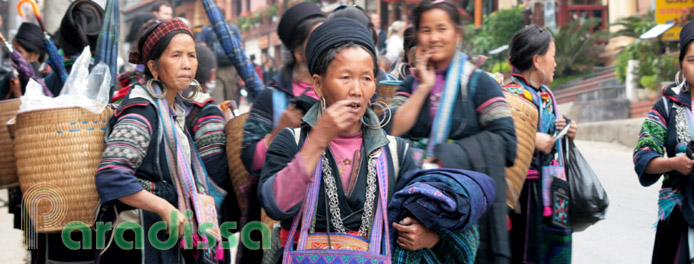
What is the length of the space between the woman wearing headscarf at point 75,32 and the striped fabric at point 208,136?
4.55 ft

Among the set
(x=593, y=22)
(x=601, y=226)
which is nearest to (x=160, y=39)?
(x=601, y=226)

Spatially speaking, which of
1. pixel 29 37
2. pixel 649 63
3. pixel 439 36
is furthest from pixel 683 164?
pixel 649 63

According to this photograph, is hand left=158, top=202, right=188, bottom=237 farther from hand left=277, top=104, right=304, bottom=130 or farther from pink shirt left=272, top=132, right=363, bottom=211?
pink shirt left=272, top=132, right=363, bottom=211

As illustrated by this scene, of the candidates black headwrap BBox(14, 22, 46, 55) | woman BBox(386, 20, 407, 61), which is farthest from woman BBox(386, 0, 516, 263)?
woman BBox(386, 20, 407, 61)

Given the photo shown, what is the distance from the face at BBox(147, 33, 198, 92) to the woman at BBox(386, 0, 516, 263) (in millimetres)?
987

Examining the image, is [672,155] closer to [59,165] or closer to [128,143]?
[128,143]

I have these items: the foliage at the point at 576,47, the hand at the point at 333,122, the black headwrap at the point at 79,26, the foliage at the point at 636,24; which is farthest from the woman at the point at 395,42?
the foliage at the point at 576,47

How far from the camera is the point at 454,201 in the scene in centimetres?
246

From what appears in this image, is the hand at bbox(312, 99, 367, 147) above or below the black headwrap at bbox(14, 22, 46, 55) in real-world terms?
below

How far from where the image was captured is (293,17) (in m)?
3.82

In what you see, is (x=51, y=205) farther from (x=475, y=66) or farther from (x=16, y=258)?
(x=16, y=258)

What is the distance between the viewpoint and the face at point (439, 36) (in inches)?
126

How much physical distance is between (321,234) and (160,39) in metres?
1.49

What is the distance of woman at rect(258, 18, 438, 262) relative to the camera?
2.48 meters
